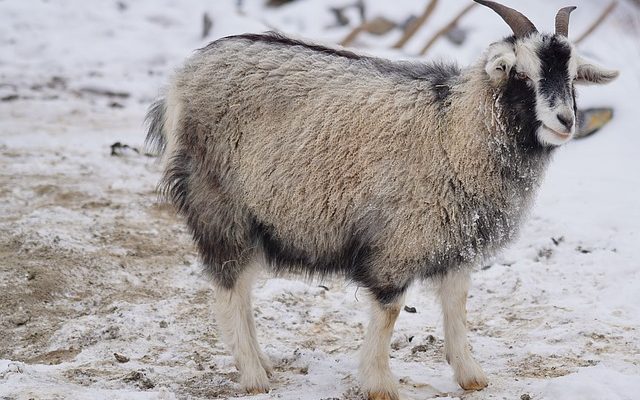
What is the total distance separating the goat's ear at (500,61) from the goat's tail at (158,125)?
209 cm

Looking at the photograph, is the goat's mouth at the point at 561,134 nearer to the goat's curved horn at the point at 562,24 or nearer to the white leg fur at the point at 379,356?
the goat's curved horn at the point at 562,24

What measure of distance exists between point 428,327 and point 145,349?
188 centimetres

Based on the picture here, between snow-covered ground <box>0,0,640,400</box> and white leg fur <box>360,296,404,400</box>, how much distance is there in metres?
0.15

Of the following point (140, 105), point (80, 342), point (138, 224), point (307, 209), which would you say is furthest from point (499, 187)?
point (140, 105)

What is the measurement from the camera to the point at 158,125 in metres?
5.74

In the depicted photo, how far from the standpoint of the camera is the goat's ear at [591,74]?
4.85 metres

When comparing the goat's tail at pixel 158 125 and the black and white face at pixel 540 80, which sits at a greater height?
the black and white face at pixel 540 80

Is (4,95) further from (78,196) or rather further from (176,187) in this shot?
(176,187)

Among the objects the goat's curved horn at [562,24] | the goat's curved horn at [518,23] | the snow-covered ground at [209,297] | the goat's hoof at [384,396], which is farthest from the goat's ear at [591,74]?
the goat's hoof at [384,396]

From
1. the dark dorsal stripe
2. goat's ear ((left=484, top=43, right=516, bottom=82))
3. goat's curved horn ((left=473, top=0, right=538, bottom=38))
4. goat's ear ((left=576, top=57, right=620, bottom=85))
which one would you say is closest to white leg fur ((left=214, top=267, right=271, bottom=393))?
the dark dorsal stripe

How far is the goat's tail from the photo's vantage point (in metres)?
5.67

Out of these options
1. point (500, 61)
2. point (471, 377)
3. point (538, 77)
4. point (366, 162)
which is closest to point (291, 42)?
point (366, 162)

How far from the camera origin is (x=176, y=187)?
17.5 feet

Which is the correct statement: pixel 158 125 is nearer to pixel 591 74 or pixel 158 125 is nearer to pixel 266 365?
pixel 266 365
